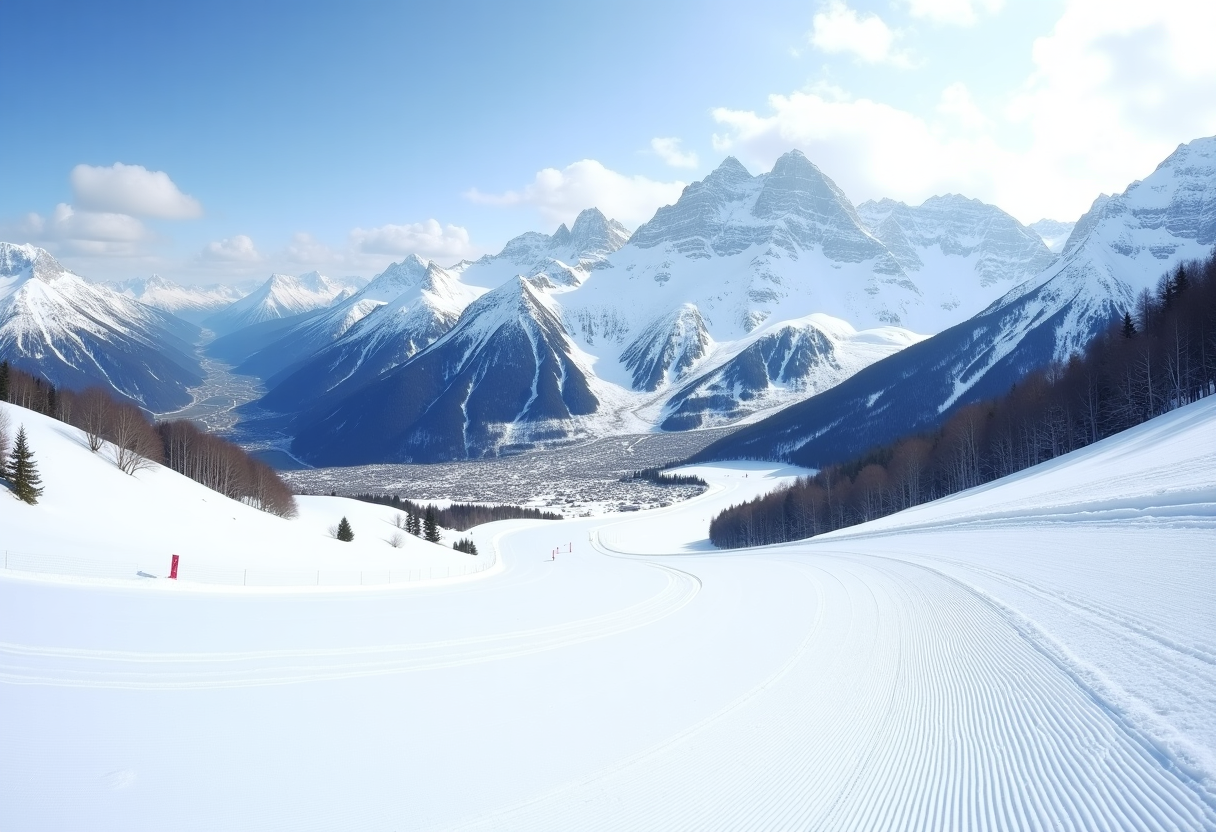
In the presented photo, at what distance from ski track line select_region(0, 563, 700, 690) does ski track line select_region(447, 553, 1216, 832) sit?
619cm

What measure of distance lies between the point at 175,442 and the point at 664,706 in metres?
67.2

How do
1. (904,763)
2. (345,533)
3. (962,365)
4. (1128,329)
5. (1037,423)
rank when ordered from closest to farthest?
(904,763) < (345,533) < (1128,329) < (1037,423) < (962,365)

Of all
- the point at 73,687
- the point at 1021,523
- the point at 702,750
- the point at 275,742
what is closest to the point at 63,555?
the point at 73,687

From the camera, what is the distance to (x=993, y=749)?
23.3 ft

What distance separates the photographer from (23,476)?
2511 cm

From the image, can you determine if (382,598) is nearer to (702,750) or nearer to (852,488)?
(702,750)

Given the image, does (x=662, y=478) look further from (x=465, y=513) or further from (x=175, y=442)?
(x=175, y=442)

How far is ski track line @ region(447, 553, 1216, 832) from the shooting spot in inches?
229

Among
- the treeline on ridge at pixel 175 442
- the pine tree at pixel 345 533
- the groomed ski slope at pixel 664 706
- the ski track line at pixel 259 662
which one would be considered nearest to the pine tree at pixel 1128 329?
the groomed ski slope at pixel 664 706

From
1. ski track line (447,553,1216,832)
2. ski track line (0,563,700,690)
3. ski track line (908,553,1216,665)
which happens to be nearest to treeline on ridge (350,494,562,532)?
ski track line (0,563,700,690)

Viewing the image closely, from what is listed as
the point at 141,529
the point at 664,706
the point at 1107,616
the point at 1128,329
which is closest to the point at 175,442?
the point at 141,529

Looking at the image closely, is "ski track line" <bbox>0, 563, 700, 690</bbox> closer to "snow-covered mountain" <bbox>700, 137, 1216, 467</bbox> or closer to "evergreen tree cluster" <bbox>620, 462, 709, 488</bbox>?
"evergreen tree cluster" <bbox>620, 462, 709, 488</bbox>

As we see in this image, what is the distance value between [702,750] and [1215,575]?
9.82 m

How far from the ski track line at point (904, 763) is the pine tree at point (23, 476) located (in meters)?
28.6
